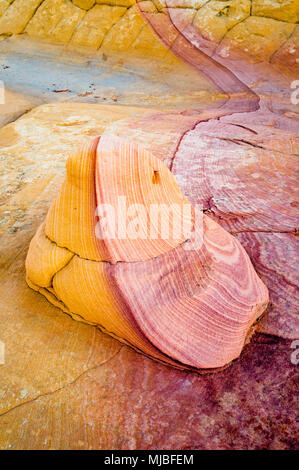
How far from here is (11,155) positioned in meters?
2.52

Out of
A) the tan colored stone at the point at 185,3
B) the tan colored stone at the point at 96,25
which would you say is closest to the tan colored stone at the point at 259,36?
the tan colored stone at the point at 185,3

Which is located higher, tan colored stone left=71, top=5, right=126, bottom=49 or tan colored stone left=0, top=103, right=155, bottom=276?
tan colored stone left=71, top=5, right=126, bottom=49

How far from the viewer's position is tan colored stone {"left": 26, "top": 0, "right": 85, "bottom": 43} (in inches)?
233

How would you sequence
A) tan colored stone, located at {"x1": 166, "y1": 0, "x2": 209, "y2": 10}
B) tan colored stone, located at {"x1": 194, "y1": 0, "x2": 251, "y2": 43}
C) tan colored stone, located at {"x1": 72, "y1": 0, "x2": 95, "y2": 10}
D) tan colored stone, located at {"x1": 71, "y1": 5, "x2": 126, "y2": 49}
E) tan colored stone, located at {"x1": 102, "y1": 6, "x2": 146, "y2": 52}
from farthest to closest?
tan colored stone, located at {"x1": 72, "y1": 0, "x2": 95, "y2": 10}, tan colored stone, located at {"x1": 71, "y1": 5, "x2": 126, "y2": 49}, tan colored stone, located at {"x1": 102, "y1": 6, "x2": 146, "y2": 52}, tan colored stone, located at {"x1": 166, "y1": 0, "x2": 209, "y2": 10}, tan colored stone, located at {"x1": 194, "y1": 0, "x2": 251, "y2": 43}

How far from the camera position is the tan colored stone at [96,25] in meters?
5.60

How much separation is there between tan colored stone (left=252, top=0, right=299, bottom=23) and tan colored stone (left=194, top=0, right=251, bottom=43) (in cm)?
13

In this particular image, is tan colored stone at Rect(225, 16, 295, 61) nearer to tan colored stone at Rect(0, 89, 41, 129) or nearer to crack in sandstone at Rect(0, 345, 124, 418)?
tan colored stone at Rect(0, 89, 41, 129)

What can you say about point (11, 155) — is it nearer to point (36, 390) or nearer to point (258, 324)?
point (36, 390)

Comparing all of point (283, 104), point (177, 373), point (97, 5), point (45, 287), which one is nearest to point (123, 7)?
point (97, 5)

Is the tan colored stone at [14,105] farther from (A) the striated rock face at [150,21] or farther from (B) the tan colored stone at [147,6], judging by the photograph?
(B) the tan colored stone at [147,6]

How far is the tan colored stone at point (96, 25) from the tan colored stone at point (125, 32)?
9cm

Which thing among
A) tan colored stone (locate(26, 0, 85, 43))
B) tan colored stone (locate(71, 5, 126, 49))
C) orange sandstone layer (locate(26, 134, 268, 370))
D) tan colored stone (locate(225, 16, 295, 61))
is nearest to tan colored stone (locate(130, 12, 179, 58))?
tan colored stone (locate(71, 5, 126, 49))

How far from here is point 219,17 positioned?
497cm
